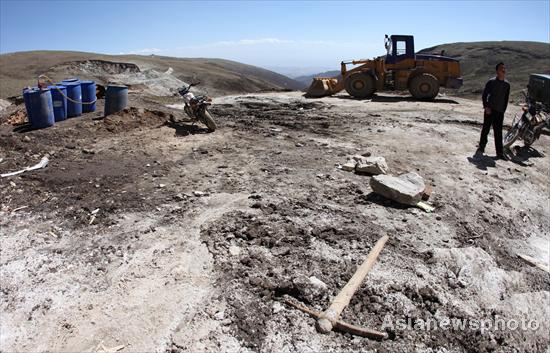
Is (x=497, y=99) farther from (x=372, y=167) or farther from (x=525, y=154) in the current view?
(x=372, y=167)

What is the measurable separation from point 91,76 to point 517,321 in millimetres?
24577

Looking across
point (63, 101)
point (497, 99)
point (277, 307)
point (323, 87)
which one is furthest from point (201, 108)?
point (323, 87)

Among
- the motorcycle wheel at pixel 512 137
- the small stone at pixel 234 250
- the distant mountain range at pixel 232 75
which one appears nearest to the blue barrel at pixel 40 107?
the small stone at pixel 234 250

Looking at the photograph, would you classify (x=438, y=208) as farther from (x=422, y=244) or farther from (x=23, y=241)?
(x=23, y=241)

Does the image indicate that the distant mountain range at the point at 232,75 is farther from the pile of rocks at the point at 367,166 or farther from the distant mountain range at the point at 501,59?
the pile of rocks at the point at 367,166

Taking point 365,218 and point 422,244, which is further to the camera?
point 365,218

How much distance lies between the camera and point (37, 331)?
3186 mm

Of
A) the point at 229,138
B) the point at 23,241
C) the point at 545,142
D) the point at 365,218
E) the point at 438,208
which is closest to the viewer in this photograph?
the point at 23,241

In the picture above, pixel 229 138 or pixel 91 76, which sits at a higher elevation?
pixel 91 76

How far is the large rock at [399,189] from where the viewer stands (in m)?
5.44

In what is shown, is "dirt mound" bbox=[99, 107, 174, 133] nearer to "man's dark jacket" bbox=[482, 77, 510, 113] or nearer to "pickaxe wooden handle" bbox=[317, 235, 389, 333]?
"pickaxe wooden handle" bbox=[317, 235, 389, 333]

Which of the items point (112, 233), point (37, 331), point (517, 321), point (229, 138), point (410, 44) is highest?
point (410, 44)

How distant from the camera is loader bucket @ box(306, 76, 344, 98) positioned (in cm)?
1505

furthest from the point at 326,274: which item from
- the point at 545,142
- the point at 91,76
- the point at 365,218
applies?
the point at 91,76
